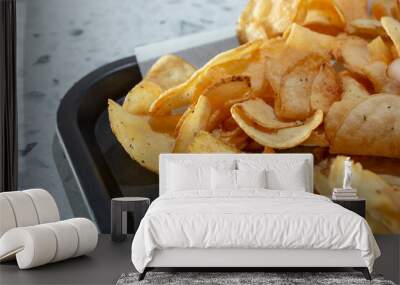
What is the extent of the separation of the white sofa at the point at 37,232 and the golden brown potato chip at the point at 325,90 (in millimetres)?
1777

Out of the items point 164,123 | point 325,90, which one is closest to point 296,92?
point 325,90

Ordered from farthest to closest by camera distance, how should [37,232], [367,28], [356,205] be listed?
[367,28]
[356,205]
[37,232]

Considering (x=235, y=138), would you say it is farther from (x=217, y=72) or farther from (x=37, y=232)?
(x=37, y=232)

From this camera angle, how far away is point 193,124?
500cm

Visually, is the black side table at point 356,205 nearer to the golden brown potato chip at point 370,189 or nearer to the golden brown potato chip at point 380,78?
the golden brown potato chip at point 370,189

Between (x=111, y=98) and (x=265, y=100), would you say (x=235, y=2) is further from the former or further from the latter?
(x=111, y=98)

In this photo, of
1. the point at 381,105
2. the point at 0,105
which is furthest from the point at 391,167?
the point at 0,105

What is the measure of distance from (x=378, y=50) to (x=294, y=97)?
0.70 meters

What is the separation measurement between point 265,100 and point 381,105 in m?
0.81

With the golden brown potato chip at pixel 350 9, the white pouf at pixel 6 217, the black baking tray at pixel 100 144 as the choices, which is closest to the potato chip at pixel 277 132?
the golden brown potato chip at pixel 350 9

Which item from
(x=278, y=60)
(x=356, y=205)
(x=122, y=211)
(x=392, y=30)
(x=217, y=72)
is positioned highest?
(x=392, y=30)

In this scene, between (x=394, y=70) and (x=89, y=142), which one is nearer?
(x=394, y=70)

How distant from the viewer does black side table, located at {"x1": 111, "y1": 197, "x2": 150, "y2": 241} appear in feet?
16.1

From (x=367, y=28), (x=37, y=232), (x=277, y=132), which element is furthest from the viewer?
(x=367, y=28)
